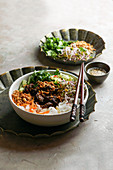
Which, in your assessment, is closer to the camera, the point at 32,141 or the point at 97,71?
the point at 32,141

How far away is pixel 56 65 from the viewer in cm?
304

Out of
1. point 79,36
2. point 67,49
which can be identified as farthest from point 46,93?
point 79,36

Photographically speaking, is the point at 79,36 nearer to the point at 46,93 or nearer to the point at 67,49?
the point at 67,49

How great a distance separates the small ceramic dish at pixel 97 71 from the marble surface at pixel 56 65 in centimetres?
9

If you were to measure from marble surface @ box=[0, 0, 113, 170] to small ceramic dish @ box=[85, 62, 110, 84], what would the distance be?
0.09 m

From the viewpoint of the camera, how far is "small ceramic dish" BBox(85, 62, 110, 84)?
2.62 metres

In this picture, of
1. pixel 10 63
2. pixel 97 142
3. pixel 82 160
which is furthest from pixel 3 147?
pixel 10 63

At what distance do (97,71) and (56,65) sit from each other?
0.56 meters

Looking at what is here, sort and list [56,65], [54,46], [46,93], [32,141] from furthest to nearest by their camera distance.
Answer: [54,46]
[56,65]
[46,93]
[32,141]

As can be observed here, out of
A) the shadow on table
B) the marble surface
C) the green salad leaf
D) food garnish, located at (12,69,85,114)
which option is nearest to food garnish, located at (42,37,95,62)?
the green salad leaf

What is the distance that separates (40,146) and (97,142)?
475 mm

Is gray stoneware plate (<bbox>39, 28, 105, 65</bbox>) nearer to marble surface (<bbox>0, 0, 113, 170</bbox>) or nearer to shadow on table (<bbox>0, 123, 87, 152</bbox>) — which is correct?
marble surface (<bbox>0, 0, 113, 170</bbox>)

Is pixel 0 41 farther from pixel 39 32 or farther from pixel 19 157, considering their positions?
pixel 19 157

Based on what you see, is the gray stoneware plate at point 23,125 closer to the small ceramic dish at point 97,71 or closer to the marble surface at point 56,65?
the marble surface at point 56,65
